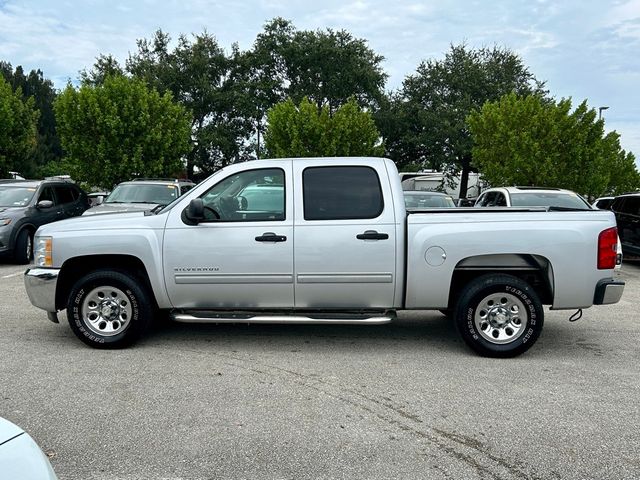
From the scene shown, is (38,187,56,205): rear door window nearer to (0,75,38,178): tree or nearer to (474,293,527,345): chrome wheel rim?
(474,293,527,345): chrome wheel rim

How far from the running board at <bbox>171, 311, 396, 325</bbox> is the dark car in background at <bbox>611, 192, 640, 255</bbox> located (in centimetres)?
899

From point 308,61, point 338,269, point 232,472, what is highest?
point 308,61

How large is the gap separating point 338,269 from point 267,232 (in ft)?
2.53

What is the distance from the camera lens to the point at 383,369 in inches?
202

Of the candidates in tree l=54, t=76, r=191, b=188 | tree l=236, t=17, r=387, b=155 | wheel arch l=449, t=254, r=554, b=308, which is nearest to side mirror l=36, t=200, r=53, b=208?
tree l=54, t=76, r=191, b=188

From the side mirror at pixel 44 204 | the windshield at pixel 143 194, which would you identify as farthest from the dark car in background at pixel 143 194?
the side mirror at pixel 44 204

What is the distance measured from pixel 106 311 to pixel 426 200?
27.7ft

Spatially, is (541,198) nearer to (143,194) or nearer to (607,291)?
(607,291)

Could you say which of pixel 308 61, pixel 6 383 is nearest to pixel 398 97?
pixel 308 61

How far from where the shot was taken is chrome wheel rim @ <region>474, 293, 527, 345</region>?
542 centimetres

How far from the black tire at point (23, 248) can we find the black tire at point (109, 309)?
696cm

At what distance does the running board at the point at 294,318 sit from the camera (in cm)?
538

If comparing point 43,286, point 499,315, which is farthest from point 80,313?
point 499,315

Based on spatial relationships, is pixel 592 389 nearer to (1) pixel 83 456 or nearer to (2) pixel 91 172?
(1) pixel 83 456
